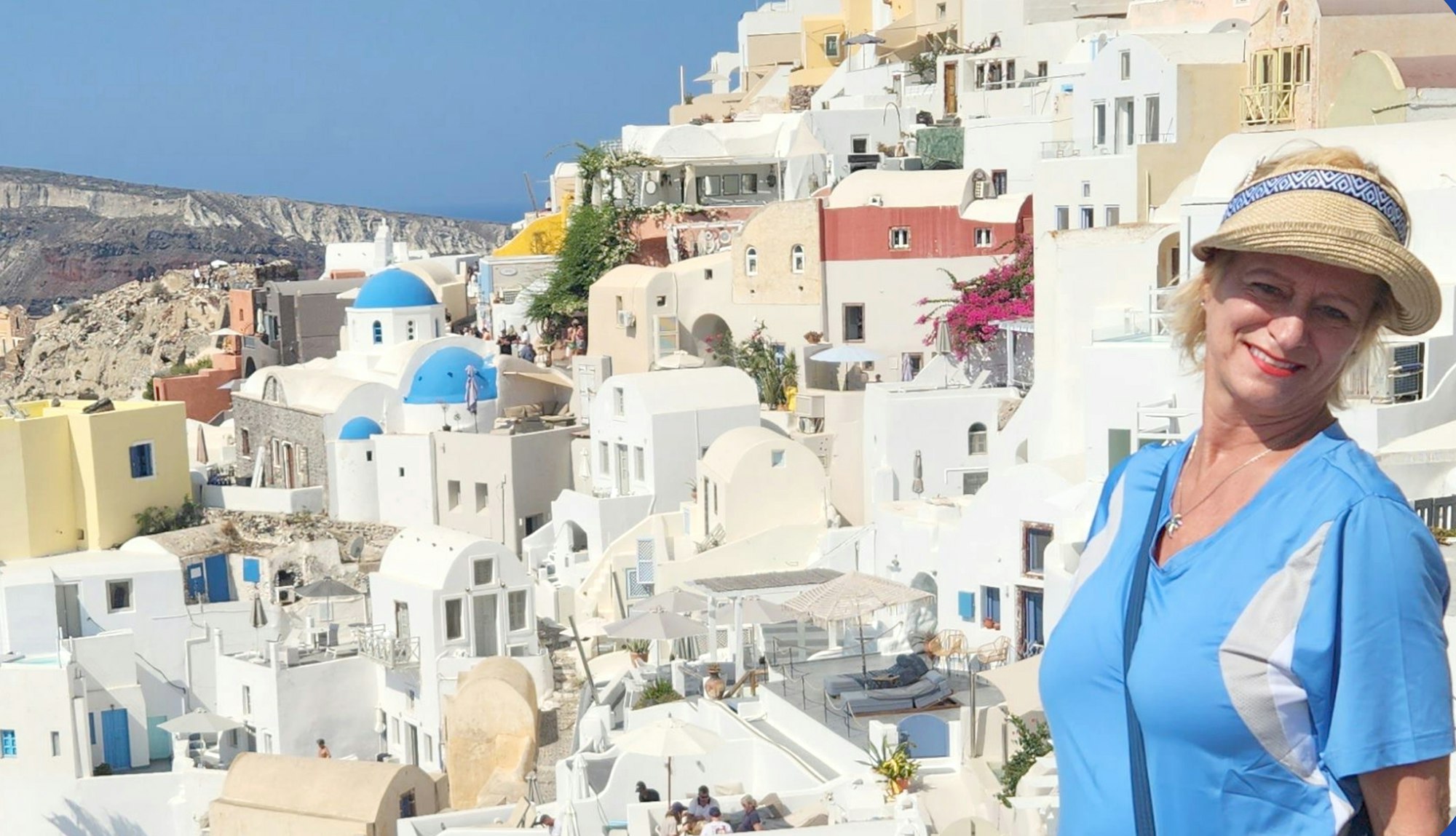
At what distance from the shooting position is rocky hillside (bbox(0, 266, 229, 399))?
161 feet

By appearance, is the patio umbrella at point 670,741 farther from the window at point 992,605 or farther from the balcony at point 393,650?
the balcony at point 393,650

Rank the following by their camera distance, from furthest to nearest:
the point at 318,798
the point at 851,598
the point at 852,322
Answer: the point at 852,322, the point at 318,798, the point at 851,598

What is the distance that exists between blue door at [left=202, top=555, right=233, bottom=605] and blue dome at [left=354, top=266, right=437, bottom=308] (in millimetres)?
7989

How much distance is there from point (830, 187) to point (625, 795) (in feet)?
73.7

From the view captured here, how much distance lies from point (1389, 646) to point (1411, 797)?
0.20 metres

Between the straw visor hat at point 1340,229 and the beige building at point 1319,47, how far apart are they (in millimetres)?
Result: 20536

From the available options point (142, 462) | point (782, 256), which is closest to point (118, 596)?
point (142, 462)

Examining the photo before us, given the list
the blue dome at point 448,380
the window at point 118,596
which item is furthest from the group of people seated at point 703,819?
the blue dome at point 448,380

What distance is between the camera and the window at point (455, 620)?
2467cm

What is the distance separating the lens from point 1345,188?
248 centimetres

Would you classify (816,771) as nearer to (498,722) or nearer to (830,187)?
(498,722)

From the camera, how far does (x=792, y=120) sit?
41344 millimetres

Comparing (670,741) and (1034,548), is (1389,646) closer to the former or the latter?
(670,741)

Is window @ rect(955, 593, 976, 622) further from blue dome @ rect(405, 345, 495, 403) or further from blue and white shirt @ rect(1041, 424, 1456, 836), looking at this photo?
blue and white shirt @ rect(1041, 424, 1456, 836)
